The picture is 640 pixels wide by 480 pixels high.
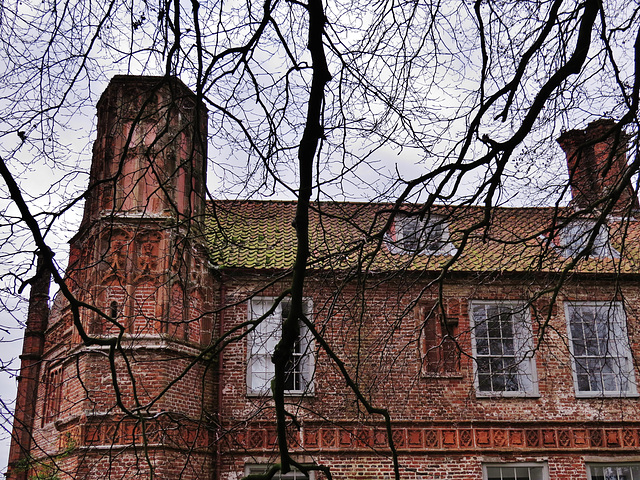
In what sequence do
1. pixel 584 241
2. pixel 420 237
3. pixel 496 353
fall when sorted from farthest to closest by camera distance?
pixel 496 353 < pixel 584 241 < pixel 420 237

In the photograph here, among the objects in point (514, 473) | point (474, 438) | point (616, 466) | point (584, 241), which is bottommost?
point (514, 473)

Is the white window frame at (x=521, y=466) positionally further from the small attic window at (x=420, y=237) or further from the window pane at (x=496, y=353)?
the small attic window at (x=420, y=237)

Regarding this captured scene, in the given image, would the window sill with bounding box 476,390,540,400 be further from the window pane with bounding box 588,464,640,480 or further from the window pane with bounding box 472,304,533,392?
the window pane with bounding box 588,464,640,480

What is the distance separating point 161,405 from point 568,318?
8354 millimetres

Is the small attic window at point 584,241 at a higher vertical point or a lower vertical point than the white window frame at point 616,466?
higher

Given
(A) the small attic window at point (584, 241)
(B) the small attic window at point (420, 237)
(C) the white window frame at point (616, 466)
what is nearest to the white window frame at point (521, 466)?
(C) the white window frame at point (616, 466)

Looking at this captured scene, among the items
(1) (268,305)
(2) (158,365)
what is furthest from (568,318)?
(2) (158,365)

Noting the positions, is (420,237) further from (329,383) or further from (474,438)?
(474,438)

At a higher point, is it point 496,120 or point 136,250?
point 136,250

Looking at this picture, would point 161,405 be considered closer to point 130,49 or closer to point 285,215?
point 285,215

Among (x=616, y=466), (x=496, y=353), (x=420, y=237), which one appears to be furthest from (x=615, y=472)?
(x=420, y=237)

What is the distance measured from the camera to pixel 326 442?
13.9 metres

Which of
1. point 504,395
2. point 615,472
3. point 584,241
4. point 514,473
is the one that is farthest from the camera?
point 504,395

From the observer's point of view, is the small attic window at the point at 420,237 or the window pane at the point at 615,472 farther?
the window pane at the point at 615,472
